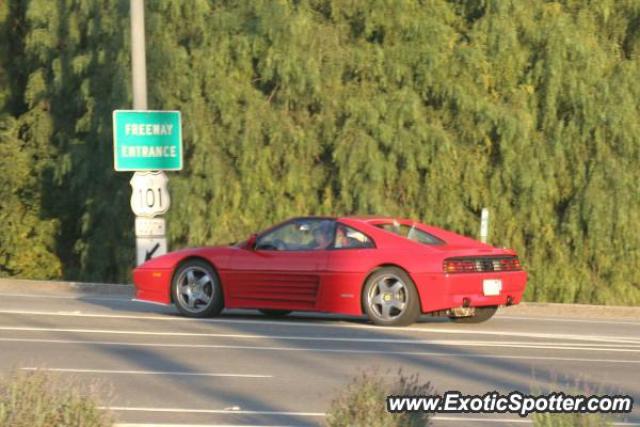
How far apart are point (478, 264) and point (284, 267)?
2.38 metres

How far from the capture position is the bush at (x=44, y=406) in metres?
7.96

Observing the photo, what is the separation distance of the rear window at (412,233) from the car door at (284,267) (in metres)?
0.75

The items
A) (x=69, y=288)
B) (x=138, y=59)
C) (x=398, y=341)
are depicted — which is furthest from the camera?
(x=69, y=288)

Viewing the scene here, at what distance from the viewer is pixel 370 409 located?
306 inches

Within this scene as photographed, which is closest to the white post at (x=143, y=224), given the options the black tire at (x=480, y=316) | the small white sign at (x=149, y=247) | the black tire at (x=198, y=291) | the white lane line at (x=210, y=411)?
the small white sign at (x=149, y=247)

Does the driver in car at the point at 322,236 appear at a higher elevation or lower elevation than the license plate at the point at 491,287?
higher

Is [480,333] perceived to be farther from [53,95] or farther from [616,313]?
[53,95]

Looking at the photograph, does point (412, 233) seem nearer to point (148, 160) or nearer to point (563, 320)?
point (563, 320)

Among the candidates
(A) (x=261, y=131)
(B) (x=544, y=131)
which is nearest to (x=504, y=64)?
(B) (x=544, y=131)

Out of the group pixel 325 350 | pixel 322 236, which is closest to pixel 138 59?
pixel 322 236

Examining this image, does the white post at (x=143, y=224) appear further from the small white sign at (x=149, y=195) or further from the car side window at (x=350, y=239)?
the car side window at (x=350, y=239)

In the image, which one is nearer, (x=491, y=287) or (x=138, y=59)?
(x=491, y=287)

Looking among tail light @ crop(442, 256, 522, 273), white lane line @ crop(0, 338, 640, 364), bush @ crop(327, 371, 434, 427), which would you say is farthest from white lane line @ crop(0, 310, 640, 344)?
bush @ crop(327, 371, 434, 427)

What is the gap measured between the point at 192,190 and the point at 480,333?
11435mm
